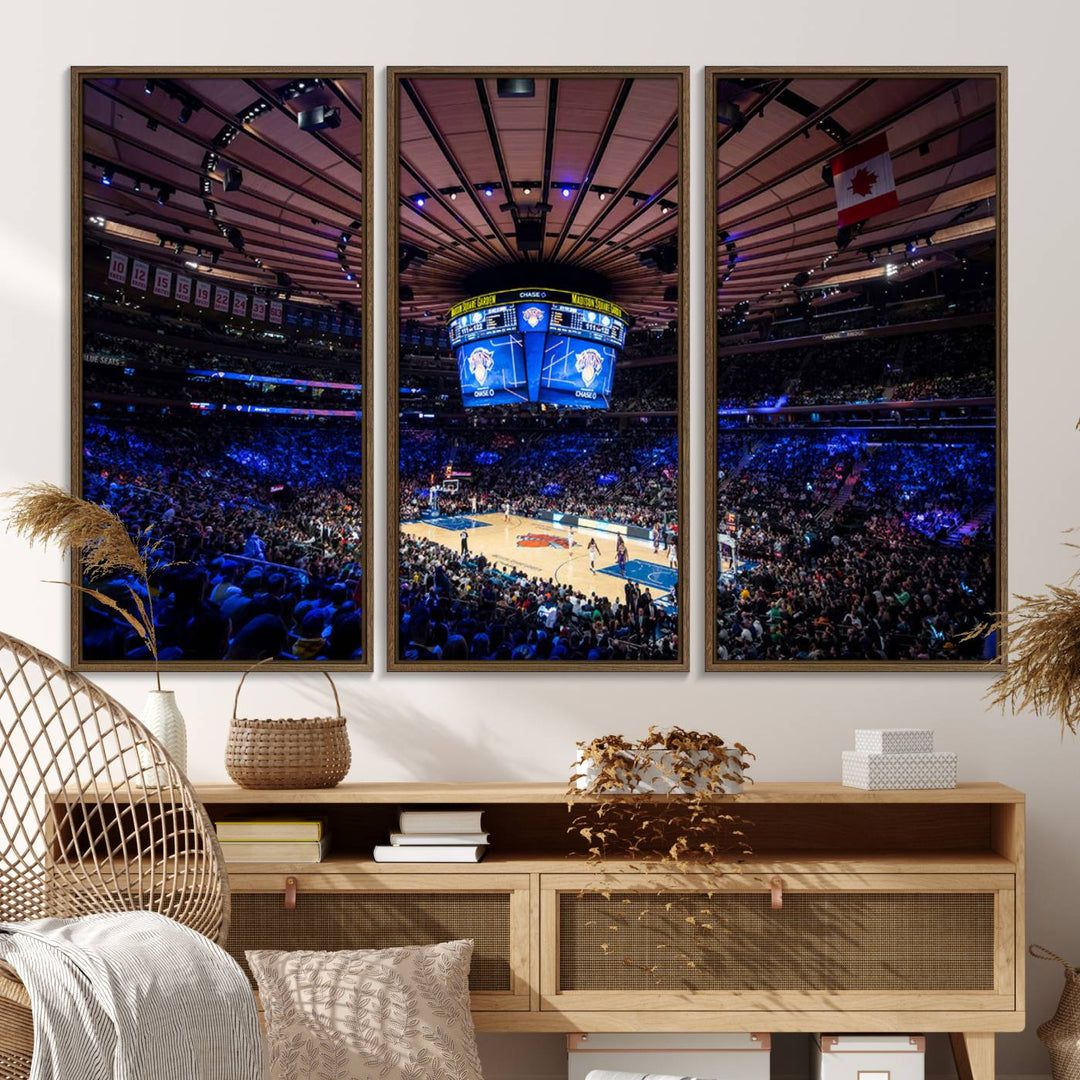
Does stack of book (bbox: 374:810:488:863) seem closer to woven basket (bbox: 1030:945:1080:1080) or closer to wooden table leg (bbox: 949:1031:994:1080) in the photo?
wooden table leg (bbox: 949:1031:994:1080)

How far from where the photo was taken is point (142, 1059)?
73.7 inches

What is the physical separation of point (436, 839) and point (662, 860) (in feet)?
1.81

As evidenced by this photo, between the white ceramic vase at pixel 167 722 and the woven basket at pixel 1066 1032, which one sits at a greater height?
the white ceramic vase at pixel 167 722

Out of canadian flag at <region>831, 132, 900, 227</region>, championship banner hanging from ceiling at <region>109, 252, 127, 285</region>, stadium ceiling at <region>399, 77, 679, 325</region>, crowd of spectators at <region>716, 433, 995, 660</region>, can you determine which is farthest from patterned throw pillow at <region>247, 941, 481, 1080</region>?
canadian flag at <region>831, 132, 900, 227</region>

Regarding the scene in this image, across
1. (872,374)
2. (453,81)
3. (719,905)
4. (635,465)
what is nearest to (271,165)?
(453,81)

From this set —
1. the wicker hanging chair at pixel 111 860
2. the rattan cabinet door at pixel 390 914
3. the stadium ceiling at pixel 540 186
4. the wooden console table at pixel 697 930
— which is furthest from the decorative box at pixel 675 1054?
the stadium ceiling at pixel 540 186

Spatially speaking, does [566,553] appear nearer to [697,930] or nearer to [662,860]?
[662,860]

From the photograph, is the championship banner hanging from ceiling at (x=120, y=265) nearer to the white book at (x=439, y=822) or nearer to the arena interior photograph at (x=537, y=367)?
the arena interior photograph at (x=537, y=367)

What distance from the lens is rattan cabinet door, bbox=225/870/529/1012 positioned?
2838 millimetres

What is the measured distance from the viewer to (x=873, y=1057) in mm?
2836

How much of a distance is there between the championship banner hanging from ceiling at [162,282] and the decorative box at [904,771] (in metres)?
2.23

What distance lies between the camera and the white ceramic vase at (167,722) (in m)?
2.95

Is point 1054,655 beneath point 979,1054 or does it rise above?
above

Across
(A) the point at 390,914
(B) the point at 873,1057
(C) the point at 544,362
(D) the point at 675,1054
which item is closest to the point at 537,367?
(C) the point at 544,362
